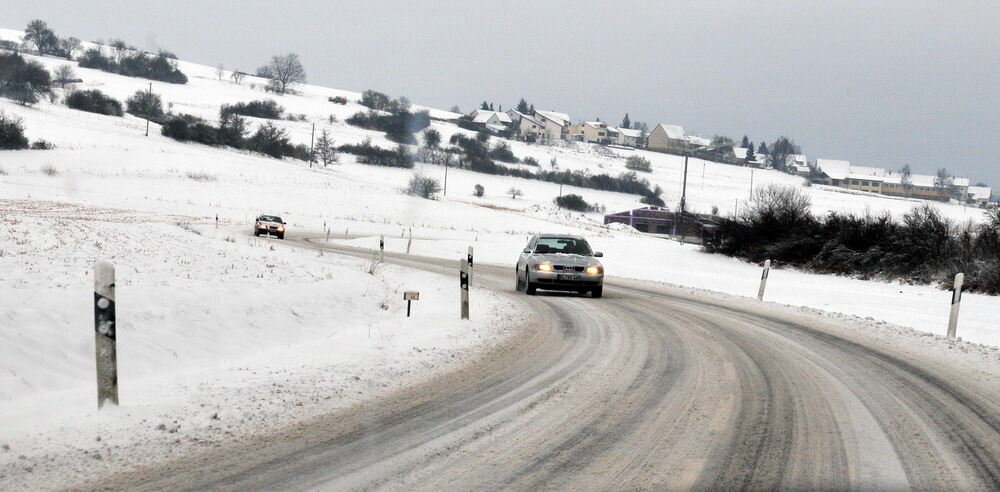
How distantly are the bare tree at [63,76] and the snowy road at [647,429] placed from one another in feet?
437

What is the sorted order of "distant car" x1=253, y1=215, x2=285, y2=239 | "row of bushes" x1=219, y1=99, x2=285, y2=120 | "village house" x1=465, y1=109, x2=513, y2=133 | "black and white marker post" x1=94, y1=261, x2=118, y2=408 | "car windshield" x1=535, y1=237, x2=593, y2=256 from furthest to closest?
"village house" x1=465, y1=109, x2=513, y2=133 → "row of bushes" x1=219, y1=99, x2=285, y2=120 → "distant car" x1=253, y1=215, x2=285, y2=239 → "car windshield" x1=535, y1=237, x2=593, y2=256 → "black and white marker post" x1=94, y1=261, x2=118, y2=408

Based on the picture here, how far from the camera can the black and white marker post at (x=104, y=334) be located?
616 cm

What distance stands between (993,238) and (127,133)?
3566 inches

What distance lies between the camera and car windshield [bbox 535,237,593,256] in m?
19.3

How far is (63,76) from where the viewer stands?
12494cm

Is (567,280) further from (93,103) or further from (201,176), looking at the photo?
(93,103)

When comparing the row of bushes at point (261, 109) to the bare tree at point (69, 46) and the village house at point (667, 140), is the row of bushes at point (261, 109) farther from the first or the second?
the village house at point (667, 140)

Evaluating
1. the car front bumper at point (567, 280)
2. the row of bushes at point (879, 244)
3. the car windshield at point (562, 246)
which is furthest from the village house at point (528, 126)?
Answer: the car front bumper at point (567, 280)

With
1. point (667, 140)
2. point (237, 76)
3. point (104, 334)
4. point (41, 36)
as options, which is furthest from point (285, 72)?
point (104, 334)

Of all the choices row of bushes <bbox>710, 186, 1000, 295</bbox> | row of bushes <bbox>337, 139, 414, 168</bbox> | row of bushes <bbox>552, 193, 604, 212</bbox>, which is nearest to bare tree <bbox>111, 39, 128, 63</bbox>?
row of bushes <bbox>337, 139, 414, 168</bbox>

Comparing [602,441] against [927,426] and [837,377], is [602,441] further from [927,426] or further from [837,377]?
[837,377]

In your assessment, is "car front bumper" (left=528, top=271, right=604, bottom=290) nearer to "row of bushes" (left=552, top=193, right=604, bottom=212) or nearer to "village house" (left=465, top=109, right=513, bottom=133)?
"row of bushes" (left=552, top=193, right=604, bottom=212)

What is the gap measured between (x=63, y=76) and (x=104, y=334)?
138 m

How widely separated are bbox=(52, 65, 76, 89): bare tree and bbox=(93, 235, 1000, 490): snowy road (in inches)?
5241
